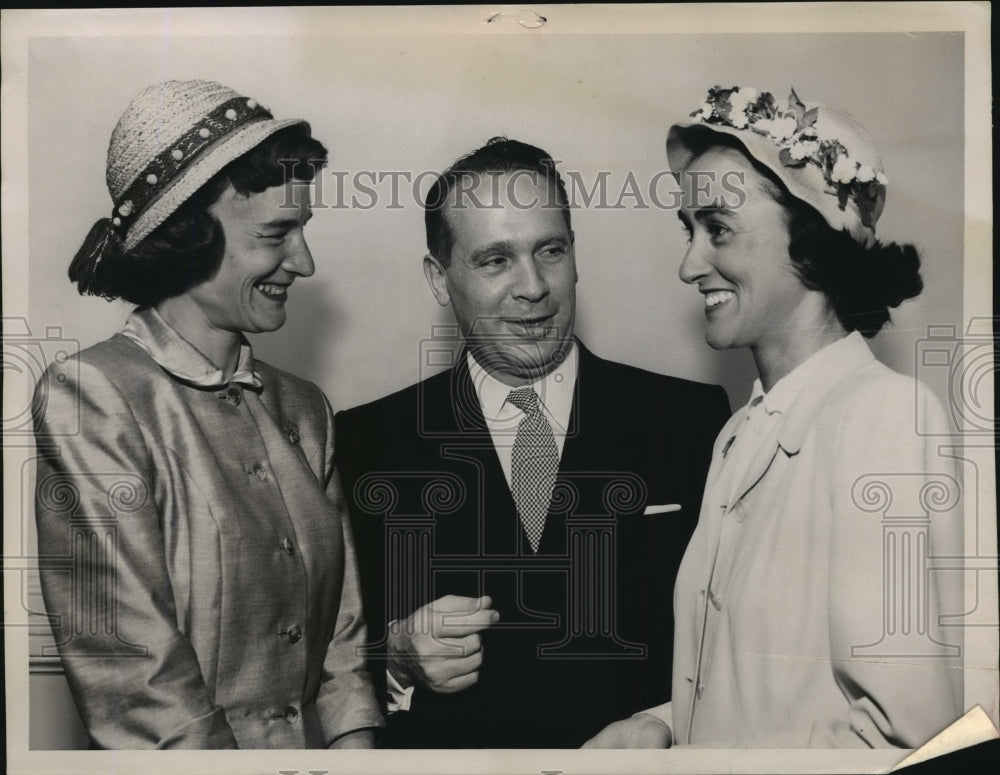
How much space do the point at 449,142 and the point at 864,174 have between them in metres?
0.92

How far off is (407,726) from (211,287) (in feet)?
3.41

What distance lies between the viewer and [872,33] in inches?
95.7

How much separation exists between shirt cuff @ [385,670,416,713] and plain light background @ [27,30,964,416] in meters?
0.61

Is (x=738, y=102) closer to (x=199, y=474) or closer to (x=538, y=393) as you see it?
(x=538, y=393)

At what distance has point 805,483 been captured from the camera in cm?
232

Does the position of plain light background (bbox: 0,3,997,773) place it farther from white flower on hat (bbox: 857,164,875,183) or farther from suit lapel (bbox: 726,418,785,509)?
suit lapel (bbox: 726,418,785,509)

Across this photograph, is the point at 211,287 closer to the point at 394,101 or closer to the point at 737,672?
the point at 394,101

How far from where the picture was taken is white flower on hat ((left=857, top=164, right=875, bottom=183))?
7.83ft

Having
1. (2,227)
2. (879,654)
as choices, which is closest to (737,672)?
(879,654)

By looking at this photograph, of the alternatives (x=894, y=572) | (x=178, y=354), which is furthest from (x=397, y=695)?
(x=894, y=572)

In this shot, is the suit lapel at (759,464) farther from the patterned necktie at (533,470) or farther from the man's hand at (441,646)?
the man's hand at (441,646)

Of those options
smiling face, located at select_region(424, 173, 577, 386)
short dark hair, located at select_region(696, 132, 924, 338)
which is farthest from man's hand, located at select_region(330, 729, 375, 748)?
short dark hair, located at select_region(696, 132, 924, 338)

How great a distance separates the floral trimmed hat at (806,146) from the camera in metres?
2.36

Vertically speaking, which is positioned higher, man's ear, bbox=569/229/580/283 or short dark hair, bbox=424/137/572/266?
short dark hair, bbox=424/137/572/266
